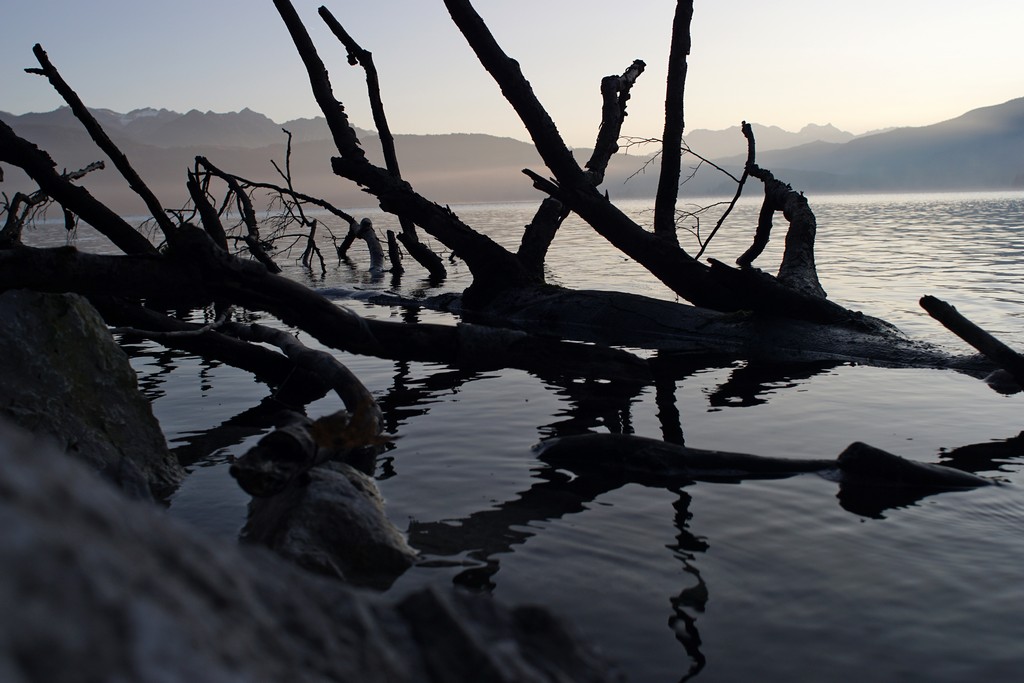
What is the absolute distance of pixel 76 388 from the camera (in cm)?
575

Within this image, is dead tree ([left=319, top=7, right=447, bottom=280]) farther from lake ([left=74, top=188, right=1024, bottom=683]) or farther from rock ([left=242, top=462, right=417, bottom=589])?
rock ([left=242, top=462, right=417, bottom=589])

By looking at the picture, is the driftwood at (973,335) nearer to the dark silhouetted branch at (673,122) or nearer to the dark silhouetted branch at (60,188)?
the dark silhouetted branch at (673,122)

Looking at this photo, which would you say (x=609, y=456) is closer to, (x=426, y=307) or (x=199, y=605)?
(x=199, y=605)

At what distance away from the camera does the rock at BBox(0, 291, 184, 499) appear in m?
5.49

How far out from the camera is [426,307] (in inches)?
615

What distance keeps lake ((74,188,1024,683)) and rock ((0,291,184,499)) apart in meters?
0.47

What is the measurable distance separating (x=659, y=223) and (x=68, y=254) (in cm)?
940

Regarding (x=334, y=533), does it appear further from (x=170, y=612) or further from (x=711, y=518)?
(x=170, y=612)

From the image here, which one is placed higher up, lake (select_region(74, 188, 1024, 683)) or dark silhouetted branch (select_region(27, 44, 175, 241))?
dark silhouetted branch (select_region(27, 44, 175, 241))

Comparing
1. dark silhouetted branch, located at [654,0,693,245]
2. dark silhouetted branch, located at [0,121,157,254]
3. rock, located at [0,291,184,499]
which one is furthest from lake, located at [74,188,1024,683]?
A: dark silhouetted branch, located at [654,0,693,245]

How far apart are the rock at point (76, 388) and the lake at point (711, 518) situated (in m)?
0.47

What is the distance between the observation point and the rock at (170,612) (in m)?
0.96

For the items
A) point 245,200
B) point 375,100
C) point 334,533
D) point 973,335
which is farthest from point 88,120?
point 973,335

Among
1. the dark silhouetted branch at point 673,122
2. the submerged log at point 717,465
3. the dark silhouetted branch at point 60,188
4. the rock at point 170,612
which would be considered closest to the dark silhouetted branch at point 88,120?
the dark silhouetted branch at point 60,188
